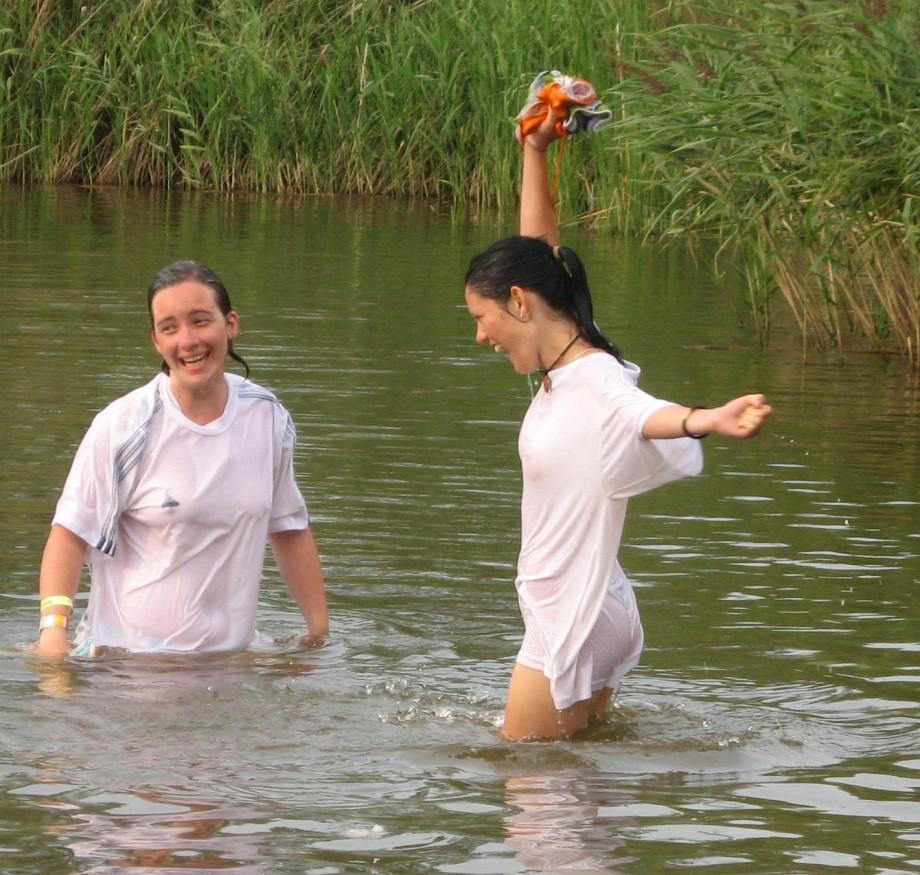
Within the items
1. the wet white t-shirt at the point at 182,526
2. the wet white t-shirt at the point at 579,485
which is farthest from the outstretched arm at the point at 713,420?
the wet white t-shirt at the point at 182,526

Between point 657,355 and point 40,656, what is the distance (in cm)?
686

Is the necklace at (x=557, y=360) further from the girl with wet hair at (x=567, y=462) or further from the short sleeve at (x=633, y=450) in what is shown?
the short sleeve at (x=633, y=450)

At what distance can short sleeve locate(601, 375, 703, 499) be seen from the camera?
500 cm

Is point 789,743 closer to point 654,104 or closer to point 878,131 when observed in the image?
point 878,131

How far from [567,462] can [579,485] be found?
65 millimetres

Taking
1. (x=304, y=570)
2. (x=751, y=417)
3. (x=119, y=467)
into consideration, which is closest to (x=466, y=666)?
(x=304, y=570)

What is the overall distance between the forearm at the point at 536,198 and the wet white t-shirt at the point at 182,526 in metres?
0.96

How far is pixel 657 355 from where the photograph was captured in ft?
40.8

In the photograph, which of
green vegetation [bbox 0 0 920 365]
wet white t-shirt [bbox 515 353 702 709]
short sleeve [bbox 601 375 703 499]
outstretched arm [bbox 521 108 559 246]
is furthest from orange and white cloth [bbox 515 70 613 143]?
green vegetation [bbox 0 0 920 365]

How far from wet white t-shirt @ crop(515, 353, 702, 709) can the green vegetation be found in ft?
21.7

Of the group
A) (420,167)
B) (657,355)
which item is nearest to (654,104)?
(657,355)

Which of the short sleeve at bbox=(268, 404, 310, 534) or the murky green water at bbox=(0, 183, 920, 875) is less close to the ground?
the short sleeve at bbox=(268, 404, 310, 534)

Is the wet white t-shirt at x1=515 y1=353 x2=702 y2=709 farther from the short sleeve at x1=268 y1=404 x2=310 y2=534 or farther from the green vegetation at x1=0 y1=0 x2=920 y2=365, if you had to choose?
the green vegetation at x1=0 y1=0 x2=920 y2=365

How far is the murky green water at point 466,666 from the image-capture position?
4.99m
